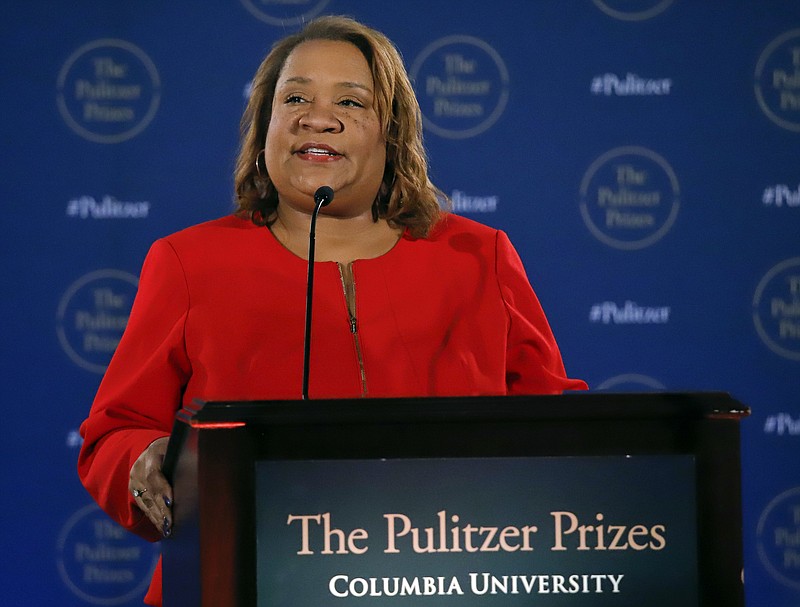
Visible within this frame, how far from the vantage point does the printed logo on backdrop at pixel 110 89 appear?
2.62 metres

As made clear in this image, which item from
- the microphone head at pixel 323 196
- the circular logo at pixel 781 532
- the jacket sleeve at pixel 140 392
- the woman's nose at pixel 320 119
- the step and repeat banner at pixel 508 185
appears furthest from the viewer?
the circular logo at pixel 781 532

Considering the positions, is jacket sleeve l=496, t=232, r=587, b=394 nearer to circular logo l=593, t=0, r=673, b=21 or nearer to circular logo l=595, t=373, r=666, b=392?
circular logo l=595, t=373, r=666, b=392

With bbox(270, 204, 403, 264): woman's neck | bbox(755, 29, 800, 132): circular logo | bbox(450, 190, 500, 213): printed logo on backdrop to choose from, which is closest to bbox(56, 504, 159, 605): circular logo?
bbox(450, 190, 500, 213): printed logo on backdrop

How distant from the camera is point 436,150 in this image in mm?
2643

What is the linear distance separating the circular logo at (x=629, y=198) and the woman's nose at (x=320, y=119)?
116 centimetres

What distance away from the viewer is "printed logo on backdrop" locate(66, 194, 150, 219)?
2.60 meters

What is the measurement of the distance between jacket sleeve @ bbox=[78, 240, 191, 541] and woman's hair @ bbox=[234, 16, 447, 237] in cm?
19

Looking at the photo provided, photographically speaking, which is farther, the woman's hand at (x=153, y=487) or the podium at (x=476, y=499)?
the woman's hand at (x=153, y=487)

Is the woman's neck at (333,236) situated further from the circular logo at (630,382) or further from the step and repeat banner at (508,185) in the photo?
the circular logo at (630,382)

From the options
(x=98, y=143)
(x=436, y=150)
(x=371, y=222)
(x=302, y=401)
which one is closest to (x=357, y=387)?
(x=371, y=222)

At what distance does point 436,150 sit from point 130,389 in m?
1.34

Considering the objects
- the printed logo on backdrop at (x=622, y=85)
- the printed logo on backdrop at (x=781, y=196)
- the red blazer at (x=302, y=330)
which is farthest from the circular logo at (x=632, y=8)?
the red blazer at (x=302, y=330)

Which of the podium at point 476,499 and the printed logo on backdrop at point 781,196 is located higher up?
the printed logo on backdrop at point 781,196

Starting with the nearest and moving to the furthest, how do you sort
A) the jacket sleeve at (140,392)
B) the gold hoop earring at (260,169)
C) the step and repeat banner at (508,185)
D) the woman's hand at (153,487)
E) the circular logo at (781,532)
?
the woman's hand at (153,487) < the jacket sleeve at (140,392) < the gold hoop earring at (260,169) < the step and repeat banner at (508,185) < the circular logo at (781,532)
